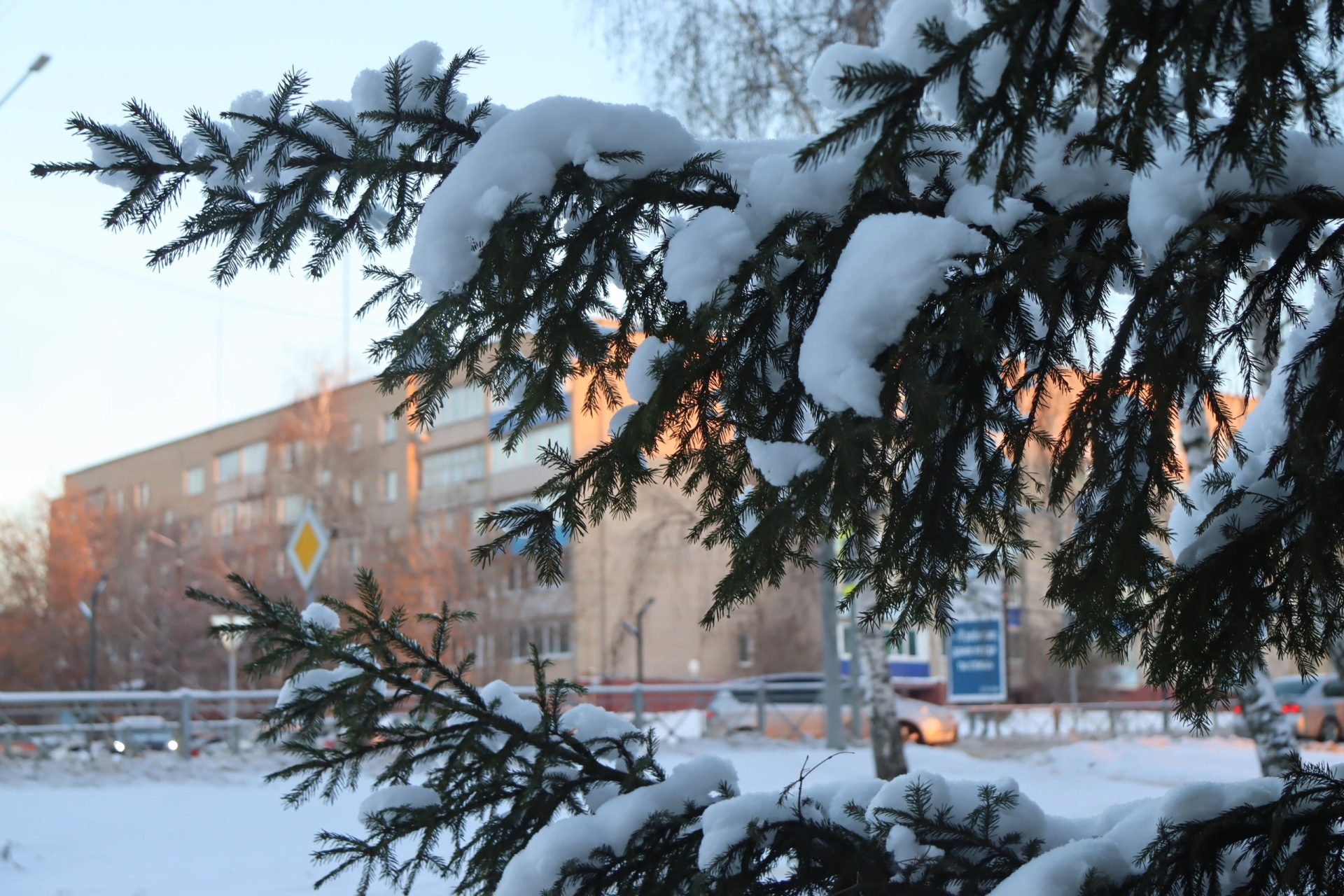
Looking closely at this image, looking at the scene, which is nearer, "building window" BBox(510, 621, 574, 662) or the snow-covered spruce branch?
the snow-covered spruce branch

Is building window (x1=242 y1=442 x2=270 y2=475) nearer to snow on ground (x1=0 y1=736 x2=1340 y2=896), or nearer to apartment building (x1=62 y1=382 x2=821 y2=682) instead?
apartment building (x1=62 y1=382 x2=821 y2=682)

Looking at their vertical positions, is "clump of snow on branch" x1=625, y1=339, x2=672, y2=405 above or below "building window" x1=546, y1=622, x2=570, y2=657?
above

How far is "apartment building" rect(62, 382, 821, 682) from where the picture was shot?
29344 millimetres

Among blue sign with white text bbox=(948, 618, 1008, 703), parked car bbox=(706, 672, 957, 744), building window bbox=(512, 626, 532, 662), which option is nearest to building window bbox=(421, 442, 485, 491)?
building window bbox=(512, 626, 532, 662)

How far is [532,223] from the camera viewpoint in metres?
2.07

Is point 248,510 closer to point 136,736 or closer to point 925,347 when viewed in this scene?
point 136,736

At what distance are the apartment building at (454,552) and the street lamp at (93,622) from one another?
150 cm

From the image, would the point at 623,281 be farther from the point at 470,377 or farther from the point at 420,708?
the point at 420,708

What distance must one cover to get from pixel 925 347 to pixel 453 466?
140ft

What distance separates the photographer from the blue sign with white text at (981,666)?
1631 centimetres

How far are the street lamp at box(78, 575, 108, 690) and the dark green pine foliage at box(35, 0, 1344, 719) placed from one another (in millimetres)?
26620

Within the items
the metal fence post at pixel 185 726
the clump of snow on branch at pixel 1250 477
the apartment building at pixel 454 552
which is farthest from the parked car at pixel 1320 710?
the clump of snow on branch at pixel 1250 477

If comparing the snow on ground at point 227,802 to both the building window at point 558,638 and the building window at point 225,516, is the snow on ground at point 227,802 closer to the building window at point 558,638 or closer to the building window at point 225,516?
the building window at point 558,638

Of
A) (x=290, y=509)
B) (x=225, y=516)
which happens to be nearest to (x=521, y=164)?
(x=290, y=509)
